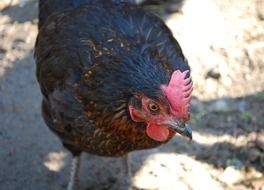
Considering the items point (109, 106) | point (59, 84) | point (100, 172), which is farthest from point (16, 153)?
point (109, 106)

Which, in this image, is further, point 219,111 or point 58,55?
point 219,111

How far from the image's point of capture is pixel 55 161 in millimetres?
4961

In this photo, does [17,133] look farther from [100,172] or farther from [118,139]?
[118,139]

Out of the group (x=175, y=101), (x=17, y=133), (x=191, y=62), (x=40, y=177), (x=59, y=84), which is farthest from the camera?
(x=191, y=62)

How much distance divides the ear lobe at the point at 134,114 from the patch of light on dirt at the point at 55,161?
1.43 metres

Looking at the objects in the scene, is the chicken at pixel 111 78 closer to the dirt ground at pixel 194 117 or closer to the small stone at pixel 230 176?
the dirt ground at pixel 194 117

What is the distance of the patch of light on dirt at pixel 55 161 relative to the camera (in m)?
4.92

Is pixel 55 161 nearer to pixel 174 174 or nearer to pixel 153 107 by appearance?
pixel 174 174

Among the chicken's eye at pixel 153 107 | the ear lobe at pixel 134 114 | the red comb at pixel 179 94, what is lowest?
the ear lobe at pixel 134 114

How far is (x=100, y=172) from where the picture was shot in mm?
4875

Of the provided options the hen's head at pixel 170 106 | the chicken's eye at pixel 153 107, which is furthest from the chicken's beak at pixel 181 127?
the chicken's eye at pixel 153 107

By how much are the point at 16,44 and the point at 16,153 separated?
1.42 meters

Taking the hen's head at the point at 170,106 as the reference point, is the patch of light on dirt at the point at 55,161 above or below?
below

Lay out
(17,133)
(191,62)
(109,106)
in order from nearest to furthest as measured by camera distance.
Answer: (109,106)
(17,133)
(191,62)
